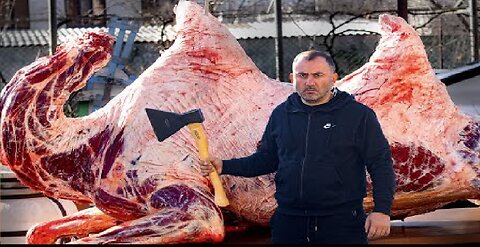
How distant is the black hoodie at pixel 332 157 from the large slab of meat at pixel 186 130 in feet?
2.36

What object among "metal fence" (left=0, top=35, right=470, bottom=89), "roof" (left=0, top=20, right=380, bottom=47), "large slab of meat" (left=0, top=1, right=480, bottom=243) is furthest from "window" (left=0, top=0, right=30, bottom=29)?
"large slab of meat" (left=0, top=1, right=480, bottom=243)

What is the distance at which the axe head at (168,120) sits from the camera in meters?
2.99

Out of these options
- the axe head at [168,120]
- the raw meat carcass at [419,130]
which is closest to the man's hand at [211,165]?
the axe head at [168,120]

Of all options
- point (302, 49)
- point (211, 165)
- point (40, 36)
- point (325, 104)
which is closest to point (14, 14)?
point (40, 36)

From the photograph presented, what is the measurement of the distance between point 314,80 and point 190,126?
0.46 meters

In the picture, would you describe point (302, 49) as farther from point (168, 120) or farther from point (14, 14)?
point (168, 120)

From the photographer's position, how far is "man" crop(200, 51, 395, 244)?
110 inches

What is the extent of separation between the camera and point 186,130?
12.1ft

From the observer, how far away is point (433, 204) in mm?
3906

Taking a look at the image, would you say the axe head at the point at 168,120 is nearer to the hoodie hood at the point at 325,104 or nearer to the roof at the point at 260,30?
the hoodie hood at the point at 325,104

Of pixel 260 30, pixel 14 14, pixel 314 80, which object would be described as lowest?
pixel 314 80

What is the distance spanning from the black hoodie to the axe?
28 centimetres

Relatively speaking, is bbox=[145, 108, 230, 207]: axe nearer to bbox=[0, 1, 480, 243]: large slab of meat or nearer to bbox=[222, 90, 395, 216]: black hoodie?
bbox=[222, 90, 395, 216]: black hoodie

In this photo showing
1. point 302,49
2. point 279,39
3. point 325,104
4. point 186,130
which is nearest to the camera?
point 325,104
